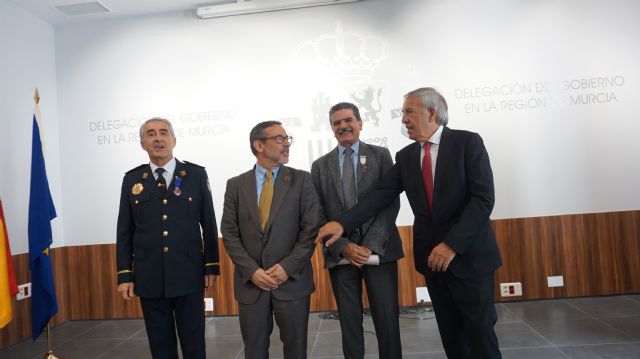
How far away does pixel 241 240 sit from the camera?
7.45ft

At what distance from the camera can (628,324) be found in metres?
3.61

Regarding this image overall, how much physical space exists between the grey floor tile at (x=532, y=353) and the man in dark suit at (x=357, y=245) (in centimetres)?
131

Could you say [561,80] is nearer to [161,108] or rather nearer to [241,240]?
[241,240]

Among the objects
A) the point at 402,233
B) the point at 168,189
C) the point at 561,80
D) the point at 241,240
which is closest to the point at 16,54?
the point at 168,189

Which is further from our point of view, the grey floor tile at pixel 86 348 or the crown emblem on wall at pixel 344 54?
the crown emblem on wall at pixel 344 54

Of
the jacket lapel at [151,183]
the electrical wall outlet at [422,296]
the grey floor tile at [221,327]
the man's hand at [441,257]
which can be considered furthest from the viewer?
the electrical wall outlet at [422,296]

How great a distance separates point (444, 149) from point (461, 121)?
2.73 m

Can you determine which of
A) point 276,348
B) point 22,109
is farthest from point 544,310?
point 22,109

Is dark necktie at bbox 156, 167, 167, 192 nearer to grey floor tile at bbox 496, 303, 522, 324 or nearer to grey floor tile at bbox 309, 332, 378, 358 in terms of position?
grey floor tile at bbox 309, 332, 378, 358

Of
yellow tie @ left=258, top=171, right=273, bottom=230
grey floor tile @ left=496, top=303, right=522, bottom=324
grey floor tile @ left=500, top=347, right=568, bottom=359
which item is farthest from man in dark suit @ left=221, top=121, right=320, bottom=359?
grey floor tile @ left=496, top=303, right=522, bottom=324

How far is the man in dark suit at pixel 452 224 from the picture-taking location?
1.91 metres

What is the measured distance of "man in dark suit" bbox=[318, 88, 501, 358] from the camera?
1914mm

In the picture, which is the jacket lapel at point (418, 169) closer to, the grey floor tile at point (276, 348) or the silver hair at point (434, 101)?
the silver hair at point (434, 101)

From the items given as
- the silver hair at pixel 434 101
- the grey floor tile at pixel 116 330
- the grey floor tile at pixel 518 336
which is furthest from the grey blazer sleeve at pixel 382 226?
the grey floor tile at pixel 116 330
